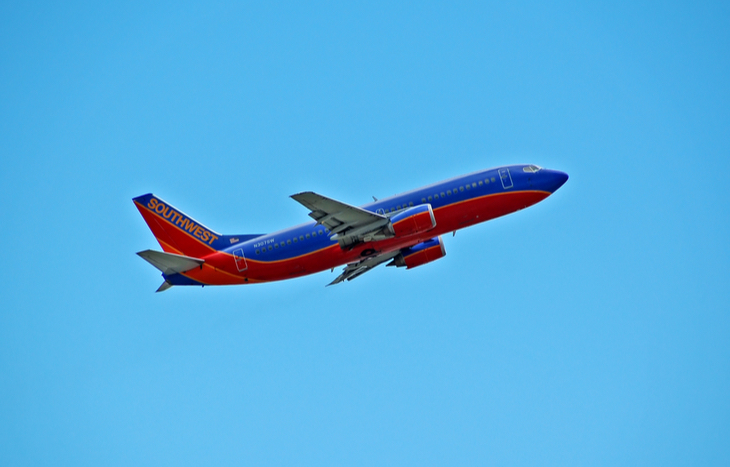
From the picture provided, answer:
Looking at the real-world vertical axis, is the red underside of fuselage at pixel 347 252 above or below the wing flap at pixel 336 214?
below

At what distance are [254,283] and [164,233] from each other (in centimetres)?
901

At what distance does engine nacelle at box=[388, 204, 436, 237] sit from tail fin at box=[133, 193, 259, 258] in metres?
12.7

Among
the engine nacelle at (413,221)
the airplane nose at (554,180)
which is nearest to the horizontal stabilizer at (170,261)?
the engine nacelle at (413,221)

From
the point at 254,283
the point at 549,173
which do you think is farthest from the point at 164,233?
the point at 549,173

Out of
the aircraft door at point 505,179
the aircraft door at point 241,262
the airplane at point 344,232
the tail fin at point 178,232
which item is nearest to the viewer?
the airplane at point 344,232

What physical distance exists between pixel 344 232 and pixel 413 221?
536 cm

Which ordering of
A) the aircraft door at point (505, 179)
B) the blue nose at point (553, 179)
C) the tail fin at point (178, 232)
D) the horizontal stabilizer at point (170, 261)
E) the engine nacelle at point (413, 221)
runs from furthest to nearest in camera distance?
1. the tail fin at point (178, 232)
2. the blue nose at point (553, 179)
3. the aircraft door at point (505, 179)
4. the horizontal stabilizer at point (170, 261)
5. the engine nacelle at point (413, 221)

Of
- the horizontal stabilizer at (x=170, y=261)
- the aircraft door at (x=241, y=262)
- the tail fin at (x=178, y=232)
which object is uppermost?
the tail fin at (x=178, y=232)

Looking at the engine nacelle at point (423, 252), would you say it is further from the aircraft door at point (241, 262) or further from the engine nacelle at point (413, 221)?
the aircraft door at point (241, 262)

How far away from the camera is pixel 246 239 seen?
58.9 meters

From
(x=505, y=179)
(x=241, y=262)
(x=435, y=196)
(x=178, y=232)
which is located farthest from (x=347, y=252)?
(x=178, y=232)

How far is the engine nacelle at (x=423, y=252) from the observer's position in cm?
6088

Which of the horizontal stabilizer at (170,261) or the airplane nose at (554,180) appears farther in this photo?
the airplane nose at (554,180)

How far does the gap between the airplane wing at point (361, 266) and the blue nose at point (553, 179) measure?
1351 centimetres
